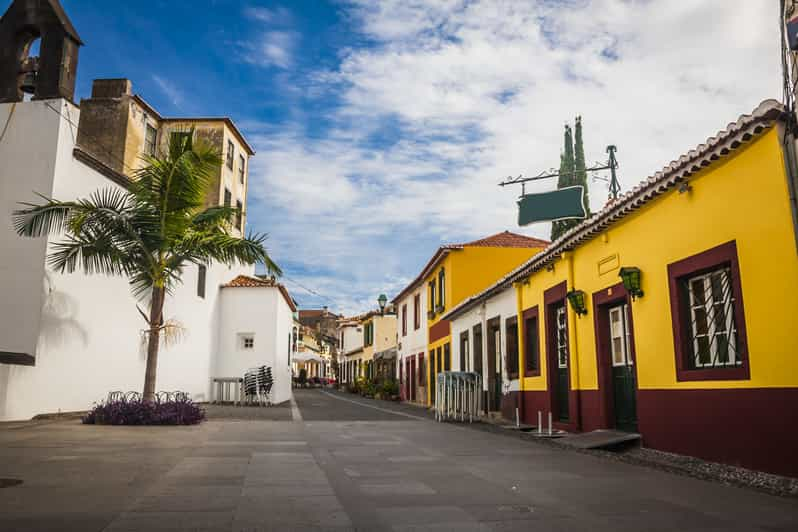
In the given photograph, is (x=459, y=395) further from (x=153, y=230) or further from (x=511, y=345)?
(x=153, y=230)

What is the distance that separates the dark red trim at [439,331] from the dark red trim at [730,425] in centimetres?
1558

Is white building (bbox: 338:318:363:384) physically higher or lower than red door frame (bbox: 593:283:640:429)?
higher

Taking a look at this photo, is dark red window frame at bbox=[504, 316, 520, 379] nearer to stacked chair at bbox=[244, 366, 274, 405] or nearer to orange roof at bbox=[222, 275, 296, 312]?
stacked chair at bbox=[244, 366, 274, 405]

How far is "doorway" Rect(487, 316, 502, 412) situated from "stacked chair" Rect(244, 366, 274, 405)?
8.61 metres

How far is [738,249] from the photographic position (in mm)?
7215

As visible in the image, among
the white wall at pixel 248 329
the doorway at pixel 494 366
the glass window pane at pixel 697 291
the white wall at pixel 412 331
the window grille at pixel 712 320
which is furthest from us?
the white wall at pixel 412 331

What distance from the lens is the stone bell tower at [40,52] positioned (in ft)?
48.6

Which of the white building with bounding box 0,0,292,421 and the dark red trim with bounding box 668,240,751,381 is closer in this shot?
the dark red trim with bounding box 668,240,751,381

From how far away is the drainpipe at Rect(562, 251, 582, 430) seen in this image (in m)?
11.9

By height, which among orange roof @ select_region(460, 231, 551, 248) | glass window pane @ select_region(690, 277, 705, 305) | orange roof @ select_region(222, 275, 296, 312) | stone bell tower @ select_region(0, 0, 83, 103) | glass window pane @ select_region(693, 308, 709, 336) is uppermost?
stone bell tower @ select_region(0, 0, 83, 103)

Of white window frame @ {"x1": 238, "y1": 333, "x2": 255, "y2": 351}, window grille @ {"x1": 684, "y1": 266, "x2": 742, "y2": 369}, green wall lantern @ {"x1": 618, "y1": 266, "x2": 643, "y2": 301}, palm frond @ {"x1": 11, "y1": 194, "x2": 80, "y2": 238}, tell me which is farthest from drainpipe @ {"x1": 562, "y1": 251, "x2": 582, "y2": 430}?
white window frame @ {"x1": 238, "y1": 333, "x2": 255, "y2": 351}

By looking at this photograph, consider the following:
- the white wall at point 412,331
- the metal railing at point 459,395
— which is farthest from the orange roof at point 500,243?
the metal railing at point 459,395

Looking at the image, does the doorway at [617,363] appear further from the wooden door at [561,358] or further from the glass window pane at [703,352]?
the glass window pane at [703,352]

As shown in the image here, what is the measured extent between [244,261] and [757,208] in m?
9.91
